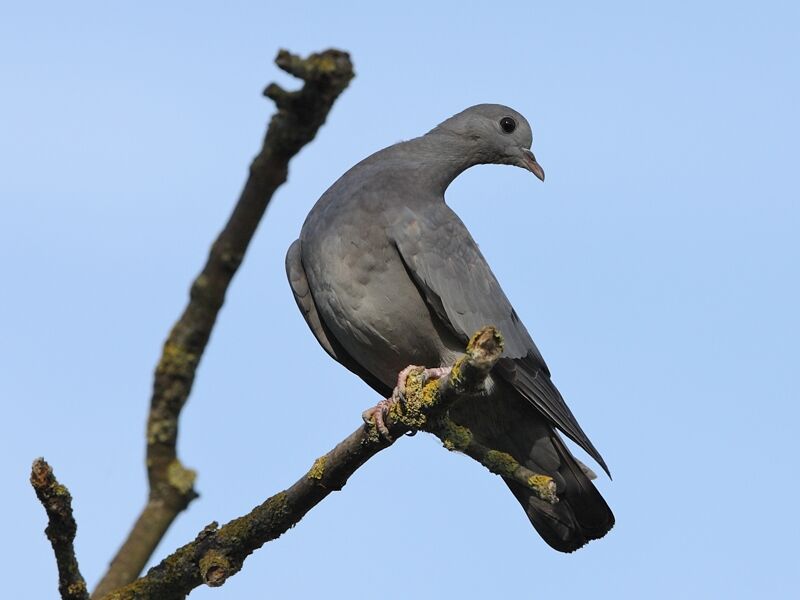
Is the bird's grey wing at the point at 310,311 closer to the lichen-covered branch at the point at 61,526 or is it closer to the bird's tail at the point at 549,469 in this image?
the bird's tail at the point at 549,469

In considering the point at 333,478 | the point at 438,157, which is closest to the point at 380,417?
the point at 333,478

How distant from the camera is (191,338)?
6.31 ft

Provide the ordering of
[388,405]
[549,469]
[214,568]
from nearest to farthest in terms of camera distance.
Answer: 1. [214,568]
2. [388,405]
3. [549,469]

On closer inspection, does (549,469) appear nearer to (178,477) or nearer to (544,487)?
(544,487)

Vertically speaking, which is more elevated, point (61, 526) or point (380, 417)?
point (380, 417)

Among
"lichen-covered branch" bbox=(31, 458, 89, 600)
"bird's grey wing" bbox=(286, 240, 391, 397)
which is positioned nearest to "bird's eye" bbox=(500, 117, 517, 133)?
"bird's grey wing" bbox=(286, 240, 391, 397)

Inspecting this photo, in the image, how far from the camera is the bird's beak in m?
7.30

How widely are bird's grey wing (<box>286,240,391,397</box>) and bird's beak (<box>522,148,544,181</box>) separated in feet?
5.49

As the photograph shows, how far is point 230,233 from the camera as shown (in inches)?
74.8

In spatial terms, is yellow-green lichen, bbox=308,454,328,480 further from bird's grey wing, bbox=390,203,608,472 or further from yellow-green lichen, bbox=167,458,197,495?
yellow-green lichen, bbox=167,458,197,495

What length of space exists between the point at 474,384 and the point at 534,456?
107 inches

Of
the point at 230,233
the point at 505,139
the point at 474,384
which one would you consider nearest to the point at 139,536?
the point at 230,233

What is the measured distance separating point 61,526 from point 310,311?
3.57 m

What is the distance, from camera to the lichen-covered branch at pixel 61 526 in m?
2.90
